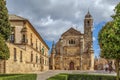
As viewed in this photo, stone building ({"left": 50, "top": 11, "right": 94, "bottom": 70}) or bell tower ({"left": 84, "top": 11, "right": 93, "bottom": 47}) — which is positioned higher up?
bell tower ({"left": 84, "top": 11, "right": 93, "bottom": 47})

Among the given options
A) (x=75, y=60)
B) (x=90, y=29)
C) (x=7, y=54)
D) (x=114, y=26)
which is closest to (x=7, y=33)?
(x=7, y=54)

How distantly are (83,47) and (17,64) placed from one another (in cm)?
4973

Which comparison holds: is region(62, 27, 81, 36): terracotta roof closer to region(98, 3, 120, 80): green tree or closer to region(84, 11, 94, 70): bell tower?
region(84, 11, 94, 70): bell tower

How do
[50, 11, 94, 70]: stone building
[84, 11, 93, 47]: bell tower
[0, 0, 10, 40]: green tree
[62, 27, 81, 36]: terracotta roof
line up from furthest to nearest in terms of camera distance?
[84, 11, 93, 47]: bell tower → [62, 27, 81, 36]: terracotta roof → [50, 11, 94, 70]: stone building → [0, 0, 10, 40]: green tree

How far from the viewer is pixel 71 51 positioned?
90.0m

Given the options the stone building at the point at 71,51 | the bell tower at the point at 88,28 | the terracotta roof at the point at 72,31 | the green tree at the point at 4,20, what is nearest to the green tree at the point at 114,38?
the green tree at the point at 4,20

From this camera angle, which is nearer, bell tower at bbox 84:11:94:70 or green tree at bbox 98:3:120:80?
green tree at bbox 98:3:120:80

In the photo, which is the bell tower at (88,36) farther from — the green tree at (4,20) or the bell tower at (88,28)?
the green tree at (4,20)

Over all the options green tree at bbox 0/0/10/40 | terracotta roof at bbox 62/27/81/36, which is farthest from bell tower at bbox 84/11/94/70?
green tree at bbox 0/0/10/40

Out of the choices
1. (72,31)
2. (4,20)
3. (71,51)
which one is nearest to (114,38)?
(4,20)

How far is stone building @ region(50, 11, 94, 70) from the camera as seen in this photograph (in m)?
88.6

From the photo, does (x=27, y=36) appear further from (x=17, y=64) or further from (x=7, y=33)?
(x=7, y=33)

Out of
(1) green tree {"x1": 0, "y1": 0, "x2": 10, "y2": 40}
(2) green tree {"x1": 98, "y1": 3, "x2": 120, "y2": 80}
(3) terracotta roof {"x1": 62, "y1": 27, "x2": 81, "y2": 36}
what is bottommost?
(2) green tree {"x1": 98, "y1": 3, "x2": 120, "y2": 80}

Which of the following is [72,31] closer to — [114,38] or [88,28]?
[88,28]
